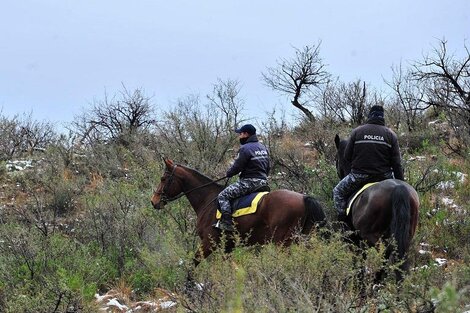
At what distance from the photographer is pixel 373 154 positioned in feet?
23.5

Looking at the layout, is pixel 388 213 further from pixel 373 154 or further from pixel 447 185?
pixel 447 185

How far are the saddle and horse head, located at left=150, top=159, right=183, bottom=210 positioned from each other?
1.13 m

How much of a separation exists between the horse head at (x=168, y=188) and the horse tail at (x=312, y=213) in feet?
7.63

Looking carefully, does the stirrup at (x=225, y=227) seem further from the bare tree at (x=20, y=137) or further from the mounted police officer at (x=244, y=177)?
the bare tree at (x=20, y=137)

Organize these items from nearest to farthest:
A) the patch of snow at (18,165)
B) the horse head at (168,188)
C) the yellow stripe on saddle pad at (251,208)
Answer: the yellow stripe on saddle pad at (251,208) < the horse head at (168,188) < the patch of snow at (18,165)

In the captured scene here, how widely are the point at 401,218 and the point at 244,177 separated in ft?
8.37

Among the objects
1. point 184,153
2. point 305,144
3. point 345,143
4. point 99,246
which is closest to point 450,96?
point 305,144

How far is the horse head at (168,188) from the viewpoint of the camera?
899 centimetres

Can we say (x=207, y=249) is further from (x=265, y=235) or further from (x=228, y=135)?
(x=228, y=135)

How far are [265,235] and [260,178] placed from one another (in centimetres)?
83

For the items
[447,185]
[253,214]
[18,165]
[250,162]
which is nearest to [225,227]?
[253,214]

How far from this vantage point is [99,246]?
31.5ft

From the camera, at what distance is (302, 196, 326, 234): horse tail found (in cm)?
748

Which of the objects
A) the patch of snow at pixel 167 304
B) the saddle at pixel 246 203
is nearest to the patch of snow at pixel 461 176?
the saddle at pixel 246 203
